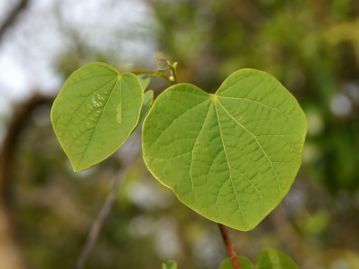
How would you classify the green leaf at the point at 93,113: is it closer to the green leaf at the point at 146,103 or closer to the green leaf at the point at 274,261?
the green leaf at the point at 146,103

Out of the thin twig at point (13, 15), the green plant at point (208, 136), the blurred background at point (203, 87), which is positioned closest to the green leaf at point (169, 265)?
the green plant at point (208, 136)

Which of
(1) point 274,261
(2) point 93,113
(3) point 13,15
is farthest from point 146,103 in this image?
(3) point 13,15

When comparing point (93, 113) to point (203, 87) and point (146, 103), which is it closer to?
point (146, 103)

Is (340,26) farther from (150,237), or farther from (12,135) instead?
(150,237)

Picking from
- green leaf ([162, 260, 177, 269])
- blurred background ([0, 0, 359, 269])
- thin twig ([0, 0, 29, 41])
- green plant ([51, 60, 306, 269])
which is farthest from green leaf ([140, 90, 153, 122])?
thin twig ([0, 0, 29, 41])

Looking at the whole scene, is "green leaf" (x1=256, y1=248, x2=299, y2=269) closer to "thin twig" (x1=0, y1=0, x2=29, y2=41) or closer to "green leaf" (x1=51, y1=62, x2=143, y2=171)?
"green leaf" (x1=51, y1=62, x2=143, y2=171)

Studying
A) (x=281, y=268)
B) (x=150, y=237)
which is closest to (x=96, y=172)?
(x=150, y=237)
